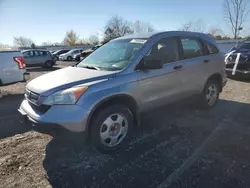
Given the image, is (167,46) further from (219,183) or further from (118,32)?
(118,32)

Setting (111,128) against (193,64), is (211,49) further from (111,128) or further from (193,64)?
(111,128)

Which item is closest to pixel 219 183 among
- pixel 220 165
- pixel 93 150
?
pixel 220 165

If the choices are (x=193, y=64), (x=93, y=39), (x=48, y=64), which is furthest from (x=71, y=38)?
(x=193, y=64)

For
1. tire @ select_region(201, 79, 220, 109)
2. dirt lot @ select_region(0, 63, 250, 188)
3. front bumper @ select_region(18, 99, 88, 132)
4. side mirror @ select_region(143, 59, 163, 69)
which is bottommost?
dirt lot @ select_region(0, 63, 250, 188)

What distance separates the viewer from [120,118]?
11.2 feet

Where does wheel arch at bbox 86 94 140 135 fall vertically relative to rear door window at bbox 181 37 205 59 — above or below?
below

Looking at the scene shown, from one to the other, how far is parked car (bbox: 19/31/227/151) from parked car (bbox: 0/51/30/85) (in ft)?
13.1

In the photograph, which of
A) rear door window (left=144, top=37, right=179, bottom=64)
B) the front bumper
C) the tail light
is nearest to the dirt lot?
A: the front bumper

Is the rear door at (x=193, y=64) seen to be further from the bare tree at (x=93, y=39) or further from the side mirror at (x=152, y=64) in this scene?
the bare tree at (x=93, y=39)

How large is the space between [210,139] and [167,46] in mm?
1849

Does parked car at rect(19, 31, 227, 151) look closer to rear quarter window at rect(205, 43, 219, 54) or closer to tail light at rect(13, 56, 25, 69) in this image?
rear quarter window at rect(205, 43, 219, 54)

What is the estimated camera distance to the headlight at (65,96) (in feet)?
9.56

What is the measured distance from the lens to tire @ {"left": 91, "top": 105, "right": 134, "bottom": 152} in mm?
3137

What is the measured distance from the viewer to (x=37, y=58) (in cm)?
1855
